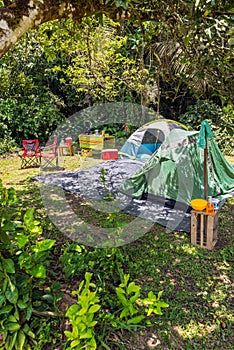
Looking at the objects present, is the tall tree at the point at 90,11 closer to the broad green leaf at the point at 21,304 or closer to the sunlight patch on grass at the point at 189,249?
the broad green leaf at the point at 21,304

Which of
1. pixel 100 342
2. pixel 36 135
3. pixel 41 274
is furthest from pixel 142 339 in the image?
pixel 36 135

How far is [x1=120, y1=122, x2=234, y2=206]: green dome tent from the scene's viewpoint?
4.77m

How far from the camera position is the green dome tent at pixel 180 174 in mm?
4770

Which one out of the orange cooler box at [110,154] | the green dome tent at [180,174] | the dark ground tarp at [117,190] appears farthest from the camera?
the orange cooler box at [110,154]

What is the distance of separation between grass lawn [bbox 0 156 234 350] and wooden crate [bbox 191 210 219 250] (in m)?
0.10

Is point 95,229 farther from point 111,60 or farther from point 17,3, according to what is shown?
point 111,60

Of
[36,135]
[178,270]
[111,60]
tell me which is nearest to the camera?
[178,270]

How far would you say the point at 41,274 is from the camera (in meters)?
1.99

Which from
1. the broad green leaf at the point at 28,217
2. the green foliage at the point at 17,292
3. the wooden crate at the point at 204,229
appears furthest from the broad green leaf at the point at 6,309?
the wooden crate at the point at 204,229

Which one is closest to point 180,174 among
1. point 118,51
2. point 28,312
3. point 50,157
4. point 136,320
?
point 118,51

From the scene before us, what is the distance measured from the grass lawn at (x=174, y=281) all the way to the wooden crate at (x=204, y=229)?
10 centimetres

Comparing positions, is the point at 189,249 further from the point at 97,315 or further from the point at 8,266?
the point at 8,266

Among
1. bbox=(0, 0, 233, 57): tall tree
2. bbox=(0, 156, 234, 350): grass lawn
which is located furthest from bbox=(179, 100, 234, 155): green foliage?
bbox=(0, 0, 233, 57): tall tree

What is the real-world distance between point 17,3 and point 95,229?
2743mm
